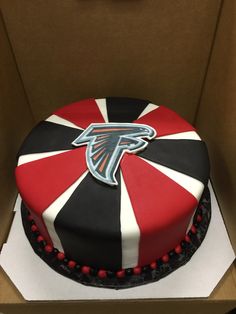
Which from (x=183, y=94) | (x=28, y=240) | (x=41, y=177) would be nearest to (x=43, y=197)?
(x=41, y=177)

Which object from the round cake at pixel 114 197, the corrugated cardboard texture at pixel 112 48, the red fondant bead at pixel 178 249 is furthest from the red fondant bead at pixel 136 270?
the corrugated cardboard texture at pixel 112 48

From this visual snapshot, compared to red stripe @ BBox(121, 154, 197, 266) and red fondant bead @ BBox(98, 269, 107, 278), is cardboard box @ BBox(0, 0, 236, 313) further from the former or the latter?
red stripe @ BBox(121, 154, 197, 266)

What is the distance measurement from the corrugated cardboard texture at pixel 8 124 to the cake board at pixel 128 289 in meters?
0.10

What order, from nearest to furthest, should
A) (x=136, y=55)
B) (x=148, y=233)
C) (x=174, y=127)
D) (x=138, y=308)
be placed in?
(x=148, y=233) < (x=138, y=308) < (x=174, y=127) < (x=136, y=55)

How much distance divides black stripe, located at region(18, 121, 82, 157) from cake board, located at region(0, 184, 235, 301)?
29 centimetres

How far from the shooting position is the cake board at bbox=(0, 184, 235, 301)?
2.93ft

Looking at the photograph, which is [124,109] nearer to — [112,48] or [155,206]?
[112,48]

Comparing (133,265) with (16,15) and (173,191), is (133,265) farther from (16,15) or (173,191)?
(16,15)

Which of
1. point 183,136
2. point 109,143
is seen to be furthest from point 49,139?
point 183,136

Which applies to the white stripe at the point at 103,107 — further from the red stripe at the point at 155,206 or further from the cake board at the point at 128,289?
the cake board at the point at 128,289

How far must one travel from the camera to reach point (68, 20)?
107cm

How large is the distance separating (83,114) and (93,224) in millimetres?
430

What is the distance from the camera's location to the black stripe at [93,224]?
795 millimetres

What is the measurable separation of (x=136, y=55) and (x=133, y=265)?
0.71 m
